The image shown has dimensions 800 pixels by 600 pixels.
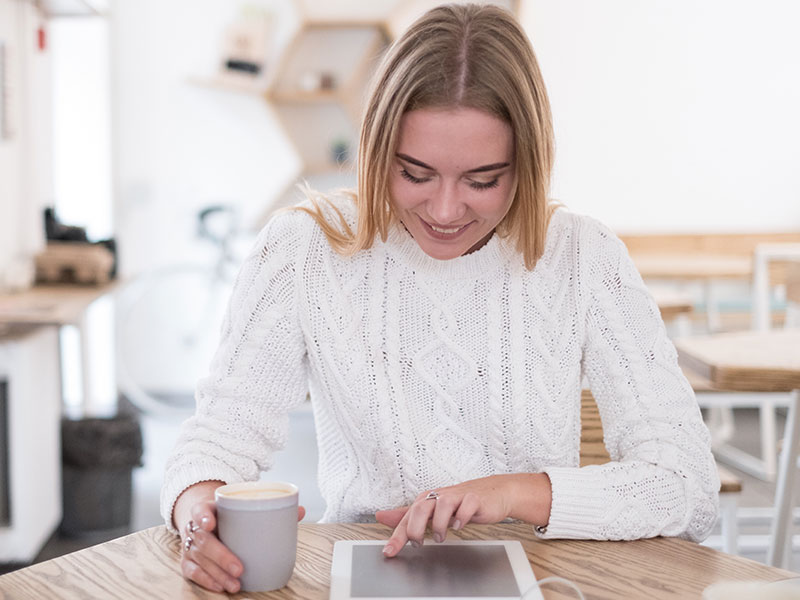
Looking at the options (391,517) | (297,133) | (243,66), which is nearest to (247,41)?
(243,66)

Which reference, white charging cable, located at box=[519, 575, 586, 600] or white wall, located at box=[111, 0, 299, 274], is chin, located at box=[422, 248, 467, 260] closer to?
white charging cable, located at box=[519, 575, 586, 600]

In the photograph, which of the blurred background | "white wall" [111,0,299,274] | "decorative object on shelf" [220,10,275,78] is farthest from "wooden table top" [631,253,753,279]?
"decorative object on shelf" [220,10,275,78]

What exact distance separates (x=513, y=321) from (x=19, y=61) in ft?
8.87

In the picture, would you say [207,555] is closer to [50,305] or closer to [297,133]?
[50,305]

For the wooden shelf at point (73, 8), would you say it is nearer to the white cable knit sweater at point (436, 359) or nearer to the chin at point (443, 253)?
the white cable knit sweater at point (436, 359)

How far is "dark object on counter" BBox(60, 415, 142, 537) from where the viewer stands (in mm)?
2801

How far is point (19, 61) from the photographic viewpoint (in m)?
3.24

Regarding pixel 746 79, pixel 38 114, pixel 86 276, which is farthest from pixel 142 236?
pixel 746 79

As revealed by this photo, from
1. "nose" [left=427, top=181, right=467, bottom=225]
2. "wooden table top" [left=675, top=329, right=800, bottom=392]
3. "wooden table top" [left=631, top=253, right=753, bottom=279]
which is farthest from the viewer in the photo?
"wooden table top" [left=631, top=253, right=753, bottom=279]

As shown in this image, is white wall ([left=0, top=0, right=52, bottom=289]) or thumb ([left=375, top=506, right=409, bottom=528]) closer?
thumb ([left=375, top=506, right=409, bottom=528])

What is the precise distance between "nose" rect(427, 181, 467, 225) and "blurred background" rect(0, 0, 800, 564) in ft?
11.4

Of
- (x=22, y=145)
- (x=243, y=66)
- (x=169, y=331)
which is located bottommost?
(x=169, y=331)

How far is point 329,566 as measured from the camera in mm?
866

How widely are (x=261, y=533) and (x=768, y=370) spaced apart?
1.24 m
